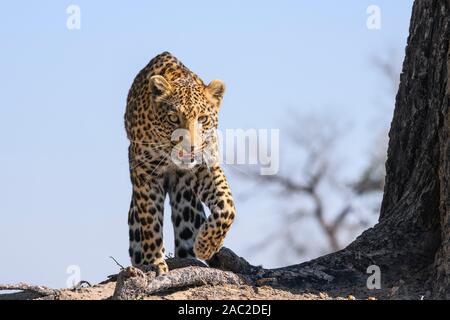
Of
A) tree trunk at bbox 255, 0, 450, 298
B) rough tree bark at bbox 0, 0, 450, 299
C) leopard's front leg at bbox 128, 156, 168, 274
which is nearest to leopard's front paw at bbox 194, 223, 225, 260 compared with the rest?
rough tree bark at bbox 0, 0, 450, 299

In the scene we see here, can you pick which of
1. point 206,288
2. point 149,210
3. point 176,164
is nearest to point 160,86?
point 176,164

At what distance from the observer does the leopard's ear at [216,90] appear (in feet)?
34.0

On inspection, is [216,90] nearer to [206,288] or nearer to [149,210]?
[149,210]

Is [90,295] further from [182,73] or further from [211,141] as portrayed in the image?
[182,73]

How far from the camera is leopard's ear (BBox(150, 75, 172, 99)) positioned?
1016cm

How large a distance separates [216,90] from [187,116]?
510 millimetres

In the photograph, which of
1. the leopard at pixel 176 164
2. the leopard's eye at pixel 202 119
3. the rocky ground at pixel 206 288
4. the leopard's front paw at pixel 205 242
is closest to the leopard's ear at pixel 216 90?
the leopard at pixel 176 164

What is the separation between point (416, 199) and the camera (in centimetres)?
922

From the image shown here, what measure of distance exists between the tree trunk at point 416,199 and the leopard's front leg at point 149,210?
1.48 m

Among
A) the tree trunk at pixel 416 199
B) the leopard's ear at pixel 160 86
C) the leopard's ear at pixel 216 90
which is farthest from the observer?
the leopard's ear at pixel 216 90

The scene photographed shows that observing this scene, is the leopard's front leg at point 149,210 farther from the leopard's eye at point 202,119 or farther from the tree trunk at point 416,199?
the tree trunk at point 416,199

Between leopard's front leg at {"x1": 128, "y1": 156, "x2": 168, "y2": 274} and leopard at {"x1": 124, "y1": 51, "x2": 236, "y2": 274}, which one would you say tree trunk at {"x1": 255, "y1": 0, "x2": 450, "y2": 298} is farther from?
leopard's front leg at {"x1": 128, "y1": 156, "x2": 168, "y2": 274}
